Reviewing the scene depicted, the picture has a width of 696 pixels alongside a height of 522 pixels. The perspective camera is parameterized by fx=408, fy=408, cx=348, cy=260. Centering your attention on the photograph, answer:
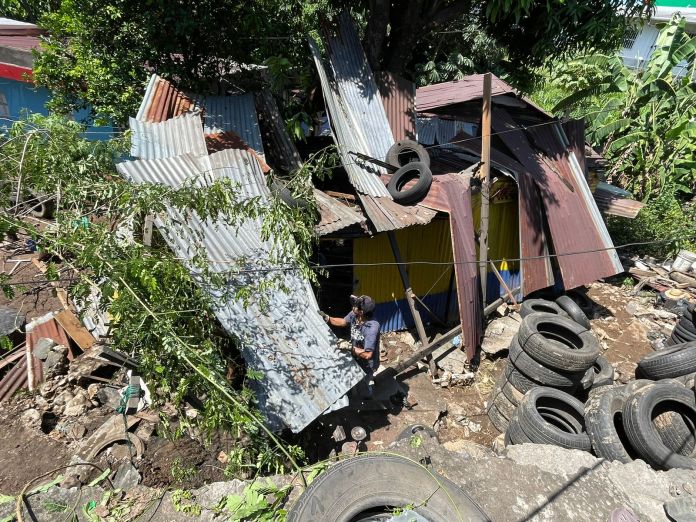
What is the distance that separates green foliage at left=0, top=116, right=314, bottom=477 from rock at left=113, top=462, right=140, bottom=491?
0.80 metres

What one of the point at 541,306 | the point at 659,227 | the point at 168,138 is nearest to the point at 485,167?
the point at 541,306

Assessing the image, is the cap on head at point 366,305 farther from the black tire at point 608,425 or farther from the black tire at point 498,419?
the black tire at point 608,425

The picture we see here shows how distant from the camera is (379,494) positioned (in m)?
2.91

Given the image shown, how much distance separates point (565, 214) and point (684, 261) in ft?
15.9

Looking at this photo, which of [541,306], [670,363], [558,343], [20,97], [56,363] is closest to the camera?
[56,363]

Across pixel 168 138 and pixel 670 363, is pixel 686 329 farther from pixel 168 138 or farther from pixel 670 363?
pixel 168 138

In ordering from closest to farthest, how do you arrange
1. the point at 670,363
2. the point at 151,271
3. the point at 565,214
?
the point at 151,271 → the point at 670,363 → the point at 565,214

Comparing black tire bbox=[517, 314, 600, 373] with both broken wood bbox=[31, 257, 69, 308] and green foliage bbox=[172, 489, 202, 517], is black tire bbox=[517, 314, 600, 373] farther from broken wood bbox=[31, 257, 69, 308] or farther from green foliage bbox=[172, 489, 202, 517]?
broken wood bbox=[31, 257, 69, 308]

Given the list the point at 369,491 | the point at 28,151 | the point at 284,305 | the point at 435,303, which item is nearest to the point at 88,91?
the point at 28,151

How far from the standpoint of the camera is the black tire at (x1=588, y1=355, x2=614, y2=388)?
19.5 ft

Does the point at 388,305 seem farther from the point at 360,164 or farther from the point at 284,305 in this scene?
the point at 284,305

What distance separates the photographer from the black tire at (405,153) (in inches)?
252

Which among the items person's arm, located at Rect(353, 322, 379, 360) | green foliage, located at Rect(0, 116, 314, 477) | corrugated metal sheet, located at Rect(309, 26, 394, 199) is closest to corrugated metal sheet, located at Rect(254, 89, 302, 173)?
corrugated metal sheet, located at Rect(309, 26, 394, 199)

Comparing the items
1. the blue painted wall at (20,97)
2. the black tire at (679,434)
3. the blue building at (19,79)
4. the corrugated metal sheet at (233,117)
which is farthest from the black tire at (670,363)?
the blue painted wall at (20,97)
